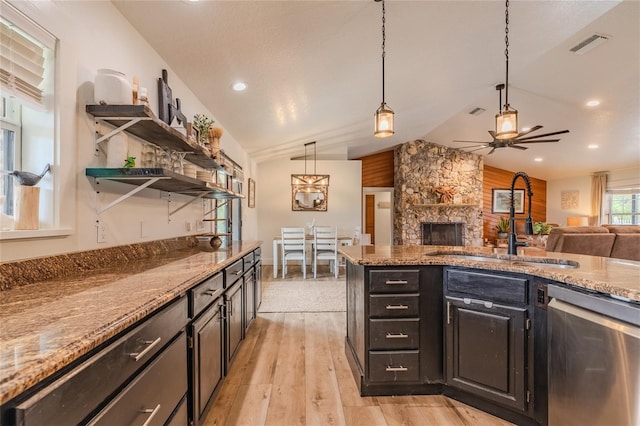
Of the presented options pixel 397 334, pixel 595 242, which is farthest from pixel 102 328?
pixel 595 242

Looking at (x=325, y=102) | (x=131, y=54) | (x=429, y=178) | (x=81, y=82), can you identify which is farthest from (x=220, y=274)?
(x=429, y=178)

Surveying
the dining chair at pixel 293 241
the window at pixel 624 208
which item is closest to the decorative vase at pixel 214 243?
the dining chair at pixel 293 241

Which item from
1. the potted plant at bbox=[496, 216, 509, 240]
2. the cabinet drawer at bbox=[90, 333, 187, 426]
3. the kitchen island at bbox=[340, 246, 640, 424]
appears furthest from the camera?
the potted plant at bbox=[496, 216, 509, 240]

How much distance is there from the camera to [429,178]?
7805 mm

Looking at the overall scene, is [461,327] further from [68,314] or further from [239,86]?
[239,86]

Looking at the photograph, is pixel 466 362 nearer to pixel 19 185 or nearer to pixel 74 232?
pixel 74 232

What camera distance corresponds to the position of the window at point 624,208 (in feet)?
22.6

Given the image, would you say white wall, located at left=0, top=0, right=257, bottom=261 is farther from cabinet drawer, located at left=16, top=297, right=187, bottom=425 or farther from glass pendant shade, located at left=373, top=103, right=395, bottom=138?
glass pendant shade, located at left=373, top=103, right=395, bottom=138

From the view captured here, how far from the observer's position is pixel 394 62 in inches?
124

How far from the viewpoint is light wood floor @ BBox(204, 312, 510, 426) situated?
169 centimetres

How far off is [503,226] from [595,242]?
4.23 metres

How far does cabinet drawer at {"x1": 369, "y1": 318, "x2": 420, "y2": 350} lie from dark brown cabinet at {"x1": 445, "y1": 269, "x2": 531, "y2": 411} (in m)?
0.20

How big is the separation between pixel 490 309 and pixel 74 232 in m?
2.30

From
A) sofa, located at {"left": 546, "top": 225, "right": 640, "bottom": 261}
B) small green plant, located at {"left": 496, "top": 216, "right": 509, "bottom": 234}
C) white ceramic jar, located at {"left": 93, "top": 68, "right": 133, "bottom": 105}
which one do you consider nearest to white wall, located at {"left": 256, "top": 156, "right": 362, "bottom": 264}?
sofa, located at {"left": 546, "top": 225, "right": 640, "bottom": 261}
